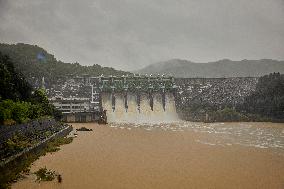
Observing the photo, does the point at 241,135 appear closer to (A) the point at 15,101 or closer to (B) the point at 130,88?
(A) the point at 15,101

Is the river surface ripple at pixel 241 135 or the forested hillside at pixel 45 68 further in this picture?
the forested hillside at pixel 45 68

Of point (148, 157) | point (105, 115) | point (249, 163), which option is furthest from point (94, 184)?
point (105, 115)

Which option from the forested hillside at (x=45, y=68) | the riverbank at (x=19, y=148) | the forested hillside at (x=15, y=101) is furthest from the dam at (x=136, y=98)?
the riverbank at (x=19, y=148)

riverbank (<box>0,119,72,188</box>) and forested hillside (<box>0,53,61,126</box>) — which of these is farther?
forested hillside (<box>0,53,61,126</box>)

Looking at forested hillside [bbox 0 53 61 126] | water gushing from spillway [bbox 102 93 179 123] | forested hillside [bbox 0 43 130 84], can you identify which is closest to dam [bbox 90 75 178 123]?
water gushing from spillway [bbox 102 93 179 123]

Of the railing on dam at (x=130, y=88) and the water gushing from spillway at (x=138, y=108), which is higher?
the railing on dam at (x=130, y=88)

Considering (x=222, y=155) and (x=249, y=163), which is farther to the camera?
(x=222, y=155)

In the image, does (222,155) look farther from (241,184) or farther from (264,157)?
(241,184)

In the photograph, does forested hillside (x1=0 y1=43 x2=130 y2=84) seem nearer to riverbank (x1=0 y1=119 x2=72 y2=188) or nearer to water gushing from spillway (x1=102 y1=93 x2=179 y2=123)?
water gushing from spillway (x1=102 y1=93 x2=179 y2=123)

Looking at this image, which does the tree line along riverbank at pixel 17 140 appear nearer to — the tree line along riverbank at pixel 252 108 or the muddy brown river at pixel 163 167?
the muddy brown river at pixel 163 167
